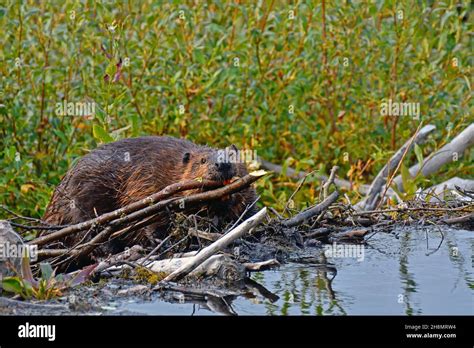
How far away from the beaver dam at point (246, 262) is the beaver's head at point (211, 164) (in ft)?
0.25

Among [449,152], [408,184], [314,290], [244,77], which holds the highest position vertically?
[244,77]

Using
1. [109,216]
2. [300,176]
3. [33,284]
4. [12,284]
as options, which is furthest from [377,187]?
[12,284]

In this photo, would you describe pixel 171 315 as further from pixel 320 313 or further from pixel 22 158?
pixel 22 158

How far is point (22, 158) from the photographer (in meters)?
8.29

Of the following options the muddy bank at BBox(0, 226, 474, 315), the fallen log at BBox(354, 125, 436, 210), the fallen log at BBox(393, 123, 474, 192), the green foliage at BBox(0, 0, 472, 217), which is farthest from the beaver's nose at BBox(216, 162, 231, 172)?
the fallen log at BBox(393, 123, 474, 192)

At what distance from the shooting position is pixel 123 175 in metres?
6.47

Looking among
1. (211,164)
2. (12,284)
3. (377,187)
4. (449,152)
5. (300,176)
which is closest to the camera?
(12,284)

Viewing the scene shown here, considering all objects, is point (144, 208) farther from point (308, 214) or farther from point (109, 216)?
point (308, 214)

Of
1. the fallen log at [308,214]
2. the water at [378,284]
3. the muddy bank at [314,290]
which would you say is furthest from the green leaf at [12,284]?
the fallen log at [308,214]

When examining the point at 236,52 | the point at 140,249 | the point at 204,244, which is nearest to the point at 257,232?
the point at 204,244

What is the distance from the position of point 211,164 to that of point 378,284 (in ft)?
4.91

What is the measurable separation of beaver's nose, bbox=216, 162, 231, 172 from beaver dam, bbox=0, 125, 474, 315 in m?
0.09

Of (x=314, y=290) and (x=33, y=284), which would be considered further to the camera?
(x=314, y=290)

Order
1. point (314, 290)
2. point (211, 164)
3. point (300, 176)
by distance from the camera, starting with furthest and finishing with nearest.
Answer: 1. point (300, 176)
2. point (211, 164)
3. point (314, 290)
